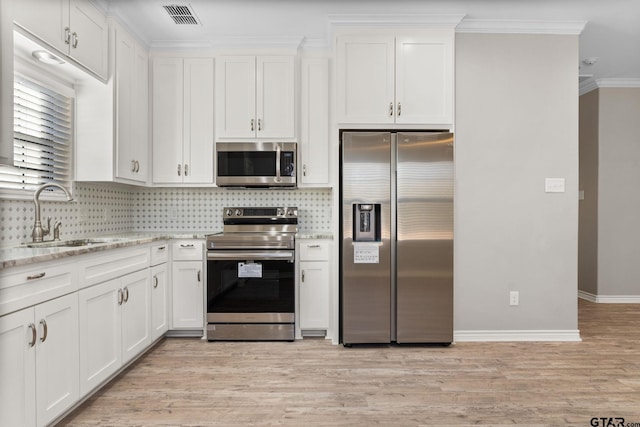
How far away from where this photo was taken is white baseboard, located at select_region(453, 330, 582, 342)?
10.2ft

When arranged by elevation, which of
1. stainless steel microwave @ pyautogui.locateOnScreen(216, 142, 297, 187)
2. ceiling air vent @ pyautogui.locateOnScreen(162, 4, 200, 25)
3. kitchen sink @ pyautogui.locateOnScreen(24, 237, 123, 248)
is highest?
ceiling air vent @ pyautogui.locateOnScreen(162, 4, 200, 25)

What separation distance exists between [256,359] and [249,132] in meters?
1.92

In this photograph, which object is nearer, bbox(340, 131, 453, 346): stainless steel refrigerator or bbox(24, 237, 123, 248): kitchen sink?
bbox(24, 237, 123, 248): kitchen sink

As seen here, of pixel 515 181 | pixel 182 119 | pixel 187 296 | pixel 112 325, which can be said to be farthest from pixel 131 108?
pixel 515 181

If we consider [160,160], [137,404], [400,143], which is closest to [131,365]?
[137,404]

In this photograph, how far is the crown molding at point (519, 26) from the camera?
9.93 feet

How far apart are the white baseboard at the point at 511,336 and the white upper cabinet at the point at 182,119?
262cm

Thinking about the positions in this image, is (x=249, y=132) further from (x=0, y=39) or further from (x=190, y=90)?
(x=0, y=39)

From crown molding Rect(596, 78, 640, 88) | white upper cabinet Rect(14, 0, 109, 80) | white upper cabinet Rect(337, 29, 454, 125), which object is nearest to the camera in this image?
white upper cabinet Rect(14, 0, 109, 80)

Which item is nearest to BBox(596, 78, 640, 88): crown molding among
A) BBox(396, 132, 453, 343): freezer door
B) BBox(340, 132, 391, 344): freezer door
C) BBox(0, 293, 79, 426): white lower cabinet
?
BBox(396, 132, 453, 343): freezer door

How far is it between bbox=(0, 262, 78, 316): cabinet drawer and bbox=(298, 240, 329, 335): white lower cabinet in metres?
1.70

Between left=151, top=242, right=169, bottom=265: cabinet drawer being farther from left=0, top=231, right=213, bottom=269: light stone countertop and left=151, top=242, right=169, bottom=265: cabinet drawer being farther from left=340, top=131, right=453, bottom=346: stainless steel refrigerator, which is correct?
left=340, top=131, right=453, bottom=346: stainless steel refrigerator

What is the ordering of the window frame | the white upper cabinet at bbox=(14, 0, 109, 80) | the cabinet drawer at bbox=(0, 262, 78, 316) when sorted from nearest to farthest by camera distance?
the cabinet drawer at bbox=(0, 262, 78, 316)
the white upper cabinet at bbox=(14, 0, 109, 80)
the window frame

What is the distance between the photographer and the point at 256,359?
2.75 meters
